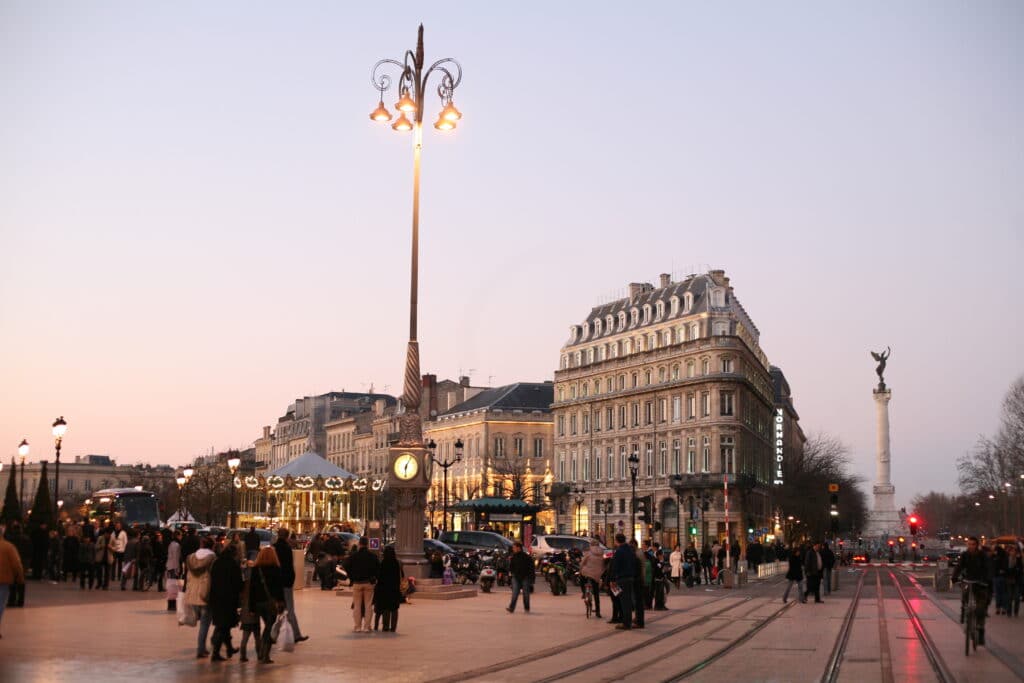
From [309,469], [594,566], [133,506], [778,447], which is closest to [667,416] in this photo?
[778,447]

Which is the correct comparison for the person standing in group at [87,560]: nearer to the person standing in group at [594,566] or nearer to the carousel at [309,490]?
the person standing in group at [594,566]

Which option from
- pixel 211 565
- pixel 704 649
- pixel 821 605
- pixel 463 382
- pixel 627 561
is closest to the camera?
pixel 211 565

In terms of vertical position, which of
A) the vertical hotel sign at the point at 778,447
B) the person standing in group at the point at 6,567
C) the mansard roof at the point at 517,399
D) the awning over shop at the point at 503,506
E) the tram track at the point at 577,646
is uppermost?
the mansard roof at the point at 517,399

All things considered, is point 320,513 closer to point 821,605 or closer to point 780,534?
point 821,605

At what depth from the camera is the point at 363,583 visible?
75.3 ft

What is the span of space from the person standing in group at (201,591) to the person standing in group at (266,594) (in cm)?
80

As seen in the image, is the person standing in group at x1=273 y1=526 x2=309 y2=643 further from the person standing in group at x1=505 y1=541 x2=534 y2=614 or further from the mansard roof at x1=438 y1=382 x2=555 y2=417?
the mansard roof at x1=438 y1=382 x2=555 y2=417

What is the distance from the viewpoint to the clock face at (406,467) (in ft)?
104

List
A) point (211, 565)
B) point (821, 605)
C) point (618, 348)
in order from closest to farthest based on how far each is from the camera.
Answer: point (211, 565) → point (821, 605) → point (618, 348)

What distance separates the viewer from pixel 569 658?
19250 mm

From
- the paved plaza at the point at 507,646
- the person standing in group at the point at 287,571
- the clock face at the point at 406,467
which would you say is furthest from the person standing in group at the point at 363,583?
the clock face at the point at 406,467

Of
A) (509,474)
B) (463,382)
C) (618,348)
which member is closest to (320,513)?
(618,348)

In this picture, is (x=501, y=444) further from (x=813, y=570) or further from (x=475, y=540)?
(x=813, y=570)

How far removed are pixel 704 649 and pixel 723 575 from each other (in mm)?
27532
